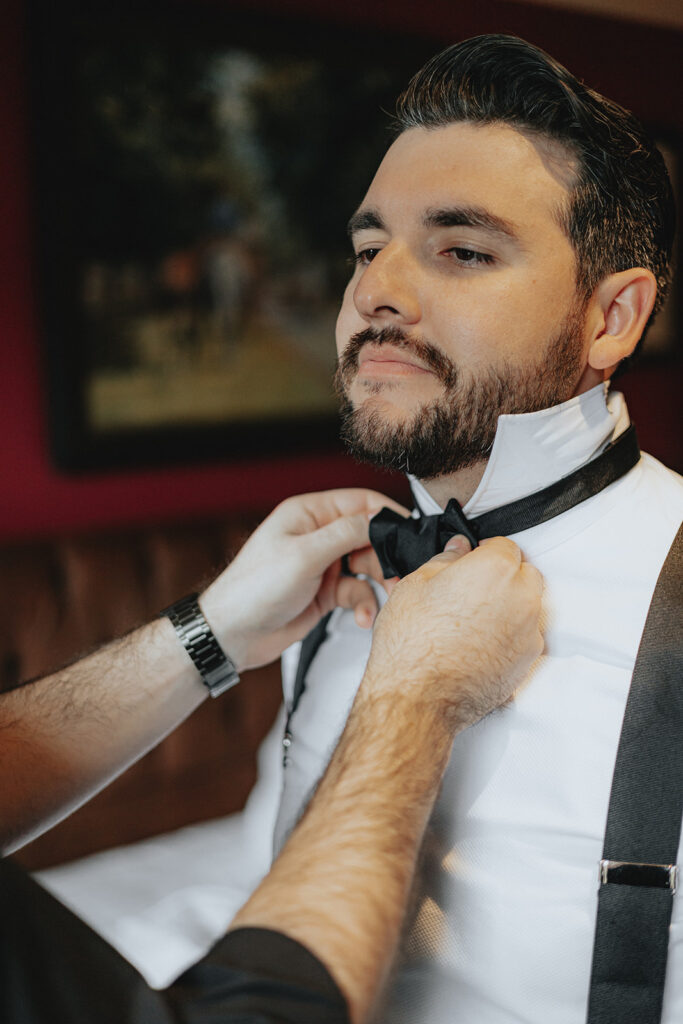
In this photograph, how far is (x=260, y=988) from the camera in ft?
2.06

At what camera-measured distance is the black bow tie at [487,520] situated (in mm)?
995

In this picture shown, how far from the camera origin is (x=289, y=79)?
2338 mm

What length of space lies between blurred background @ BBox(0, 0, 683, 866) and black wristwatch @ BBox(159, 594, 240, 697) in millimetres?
645

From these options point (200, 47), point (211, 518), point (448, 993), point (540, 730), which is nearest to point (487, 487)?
point (540, 730)

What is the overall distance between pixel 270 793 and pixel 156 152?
1.52m

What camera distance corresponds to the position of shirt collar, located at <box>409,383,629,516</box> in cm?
98

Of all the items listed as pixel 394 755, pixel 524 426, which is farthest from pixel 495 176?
pixel 394 755

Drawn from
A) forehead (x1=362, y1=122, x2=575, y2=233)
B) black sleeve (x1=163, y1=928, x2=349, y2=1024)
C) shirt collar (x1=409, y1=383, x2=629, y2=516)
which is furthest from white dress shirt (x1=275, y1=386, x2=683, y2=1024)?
black sleeve (x1=163, y1=928, x2=349, y2=1024)

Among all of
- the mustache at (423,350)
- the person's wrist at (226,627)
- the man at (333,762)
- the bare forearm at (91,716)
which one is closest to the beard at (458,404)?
the mustache at (423,350)

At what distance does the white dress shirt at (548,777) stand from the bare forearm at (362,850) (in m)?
0.17

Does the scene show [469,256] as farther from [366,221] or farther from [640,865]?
[640,865]

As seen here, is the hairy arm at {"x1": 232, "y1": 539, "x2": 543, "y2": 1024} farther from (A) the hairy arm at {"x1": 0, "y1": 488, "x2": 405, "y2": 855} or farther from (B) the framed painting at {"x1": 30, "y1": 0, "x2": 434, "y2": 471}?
(B) the framed painting at {"x1": 30, "y1": 0, "x2": 434, "y2": 471}

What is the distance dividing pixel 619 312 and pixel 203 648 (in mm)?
679

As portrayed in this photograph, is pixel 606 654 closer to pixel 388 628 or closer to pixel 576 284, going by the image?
pixel 388 628
